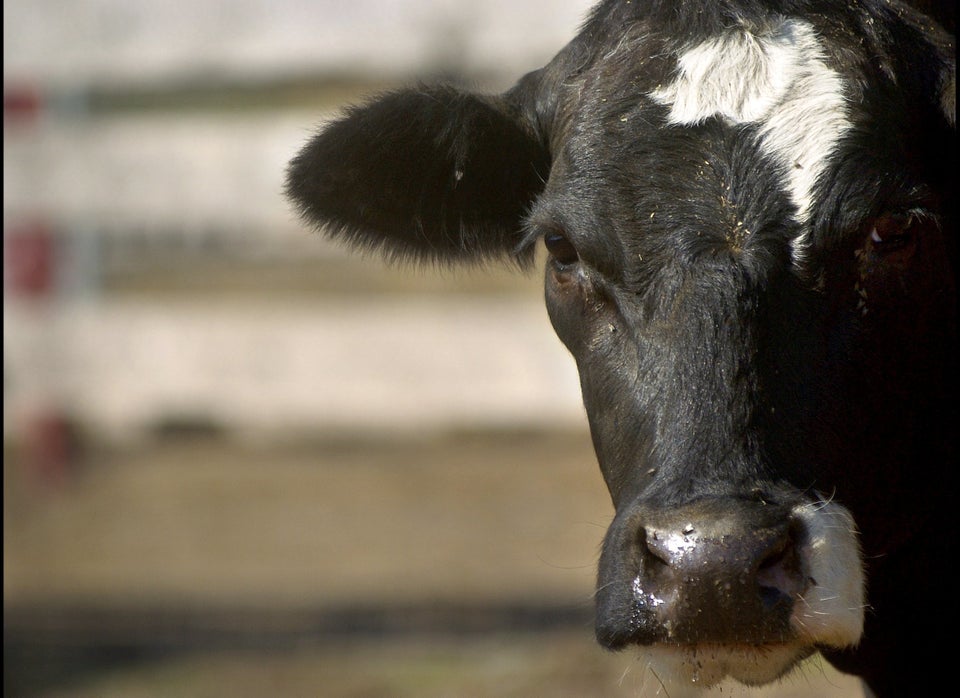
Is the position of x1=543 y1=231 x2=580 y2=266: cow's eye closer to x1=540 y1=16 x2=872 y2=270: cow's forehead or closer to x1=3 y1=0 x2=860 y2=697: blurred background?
x1=540 y1=16 x2=872 y2=270: cow's forehead

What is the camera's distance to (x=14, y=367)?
22.1 ft

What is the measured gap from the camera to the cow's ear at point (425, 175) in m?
2.75

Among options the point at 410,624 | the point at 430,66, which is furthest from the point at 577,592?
the point at 430,66

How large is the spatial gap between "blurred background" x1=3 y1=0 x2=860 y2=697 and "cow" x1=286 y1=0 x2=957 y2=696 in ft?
9.10

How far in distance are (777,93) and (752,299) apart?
48 cm

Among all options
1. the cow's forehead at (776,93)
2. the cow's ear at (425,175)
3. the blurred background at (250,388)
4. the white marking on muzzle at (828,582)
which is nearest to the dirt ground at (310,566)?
the blurred background at (250,388)

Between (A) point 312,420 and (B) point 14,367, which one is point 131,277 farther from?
(A) point 312,420

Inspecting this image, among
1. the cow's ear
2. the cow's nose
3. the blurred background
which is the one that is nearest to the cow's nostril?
the cow's nose

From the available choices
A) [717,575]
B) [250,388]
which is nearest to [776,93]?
[717,575]

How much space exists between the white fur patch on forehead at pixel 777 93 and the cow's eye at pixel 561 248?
327 mm

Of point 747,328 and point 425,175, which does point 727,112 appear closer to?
point 747,328

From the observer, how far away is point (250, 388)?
20.8ft

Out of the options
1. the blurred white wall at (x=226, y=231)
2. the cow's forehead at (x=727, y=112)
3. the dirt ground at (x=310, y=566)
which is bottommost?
the dirt ground at (x=310, y=566)

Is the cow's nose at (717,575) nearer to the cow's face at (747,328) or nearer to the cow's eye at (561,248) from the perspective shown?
the cow's face at (747,328)
